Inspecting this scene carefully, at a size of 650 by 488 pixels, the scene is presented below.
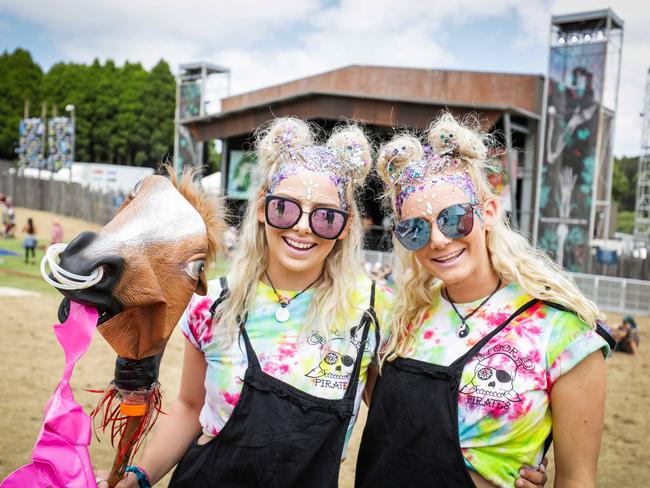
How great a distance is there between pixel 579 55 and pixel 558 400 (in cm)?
1364

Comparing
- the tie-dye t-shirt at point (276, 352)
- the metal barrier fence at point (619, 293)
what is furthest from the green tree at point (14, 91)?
the tie-dye t-shirt at point (276, 352)

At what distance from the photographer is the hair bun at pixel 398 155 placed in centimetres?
184

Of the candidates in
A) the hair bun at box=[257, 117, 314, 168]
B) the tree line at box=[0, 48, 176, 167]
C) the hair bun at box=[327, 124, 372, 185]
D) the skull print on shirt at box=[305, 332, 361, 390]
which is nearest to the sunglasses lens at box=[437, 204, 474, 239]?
the hair bun at box=[327, 124, 372, 185]

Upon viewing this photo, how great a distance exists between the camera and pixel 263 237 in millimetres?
1901

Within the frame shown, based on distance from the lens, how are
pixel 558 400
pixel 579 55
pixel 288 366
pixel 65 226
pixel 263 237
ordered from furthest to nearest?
pixel 65 226 < pixel 579 55 < pixel 263 237 < pixel 288 366 < pixel 558 400

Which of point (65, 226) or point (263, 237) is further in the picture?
point (65, 226)

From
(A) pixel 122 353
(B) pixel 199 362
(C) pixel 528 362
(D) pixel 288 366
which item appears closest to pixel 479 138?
(C) pixel 528 362

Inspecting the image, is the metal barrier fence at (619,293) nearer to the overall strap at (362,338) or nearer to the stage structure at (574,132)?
the stage structure at (574,132)

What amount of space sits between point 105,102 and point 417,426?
162 ft

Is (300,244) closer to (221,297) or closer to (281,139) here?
Answer: (221,297)

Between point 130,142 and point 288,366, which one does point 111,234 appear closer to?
point 288,366

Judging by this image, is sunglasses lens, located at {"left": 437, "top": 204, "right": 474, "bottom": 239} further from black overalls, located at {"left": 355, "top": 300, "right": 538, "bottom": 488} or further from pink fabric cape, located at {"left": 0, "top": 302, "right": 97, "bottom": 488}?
pink fabric cape, located at {"left": 0, "top": 302, "right": 97, "bottom": 488}

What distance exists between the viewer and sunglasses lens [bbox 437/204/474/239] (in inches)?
66.4

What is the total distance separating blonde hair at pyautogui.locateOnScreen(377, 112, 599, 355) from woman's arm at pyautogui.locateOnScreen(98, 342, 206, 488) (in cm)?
64
